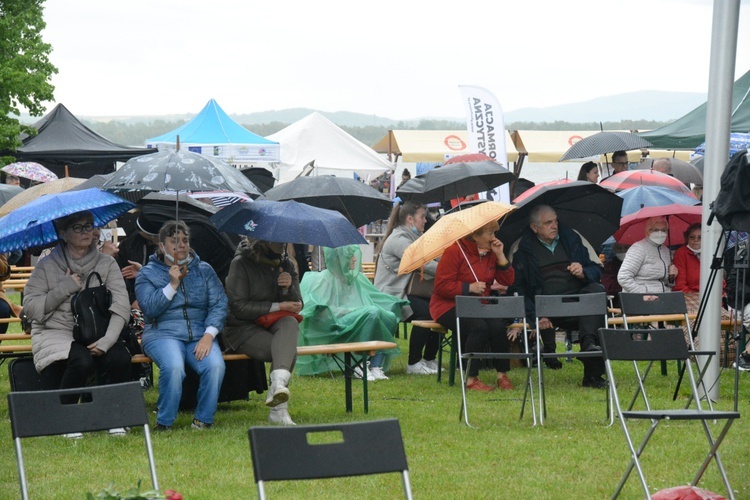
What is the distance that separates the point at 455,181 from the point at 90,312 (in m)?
4.44

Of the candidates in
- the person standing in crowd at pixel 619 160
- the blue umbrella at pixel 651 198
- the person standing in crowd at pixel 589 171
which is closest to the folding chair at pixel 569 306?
the blue umbrella at pixel 651 198

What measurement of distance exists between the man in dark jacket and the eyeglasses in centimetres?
382

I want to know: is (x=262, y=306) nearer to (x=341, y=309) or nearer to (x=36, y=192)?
(x=341, y=309)

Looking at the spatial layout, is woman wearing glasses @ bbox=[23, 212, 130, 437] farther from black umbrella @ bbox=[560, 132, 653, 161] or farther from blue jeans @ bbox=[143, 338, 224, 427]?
black umbrella @ bbox=[560, 132, 653, 161]

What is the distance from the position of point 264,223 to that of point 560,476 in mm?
2758

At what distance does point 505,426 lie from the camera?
7.97 meters

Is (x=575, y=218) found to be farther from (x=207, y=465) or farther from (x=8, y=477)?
(x=8, y=477)

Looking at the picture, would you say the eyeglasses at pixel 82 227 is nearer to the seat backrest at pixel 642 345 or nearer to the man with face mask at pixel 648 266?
the seat backrest at pixel 642 345

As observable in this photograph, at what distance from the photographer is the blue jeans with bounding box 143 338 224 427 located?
7.62 m

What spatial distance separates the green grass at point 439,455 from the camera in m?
6.11

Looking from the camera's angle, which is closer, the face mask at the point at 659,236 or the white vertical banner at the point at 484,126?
the face mask at the point at 659,236

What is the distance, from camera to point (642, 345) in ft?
20.2

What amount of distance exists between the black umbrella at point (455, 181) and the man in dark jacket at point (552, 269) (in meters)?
1.26

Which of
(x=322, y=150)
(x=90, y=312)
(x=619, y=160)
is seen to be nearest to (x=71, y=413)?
(x=90, y=312)
